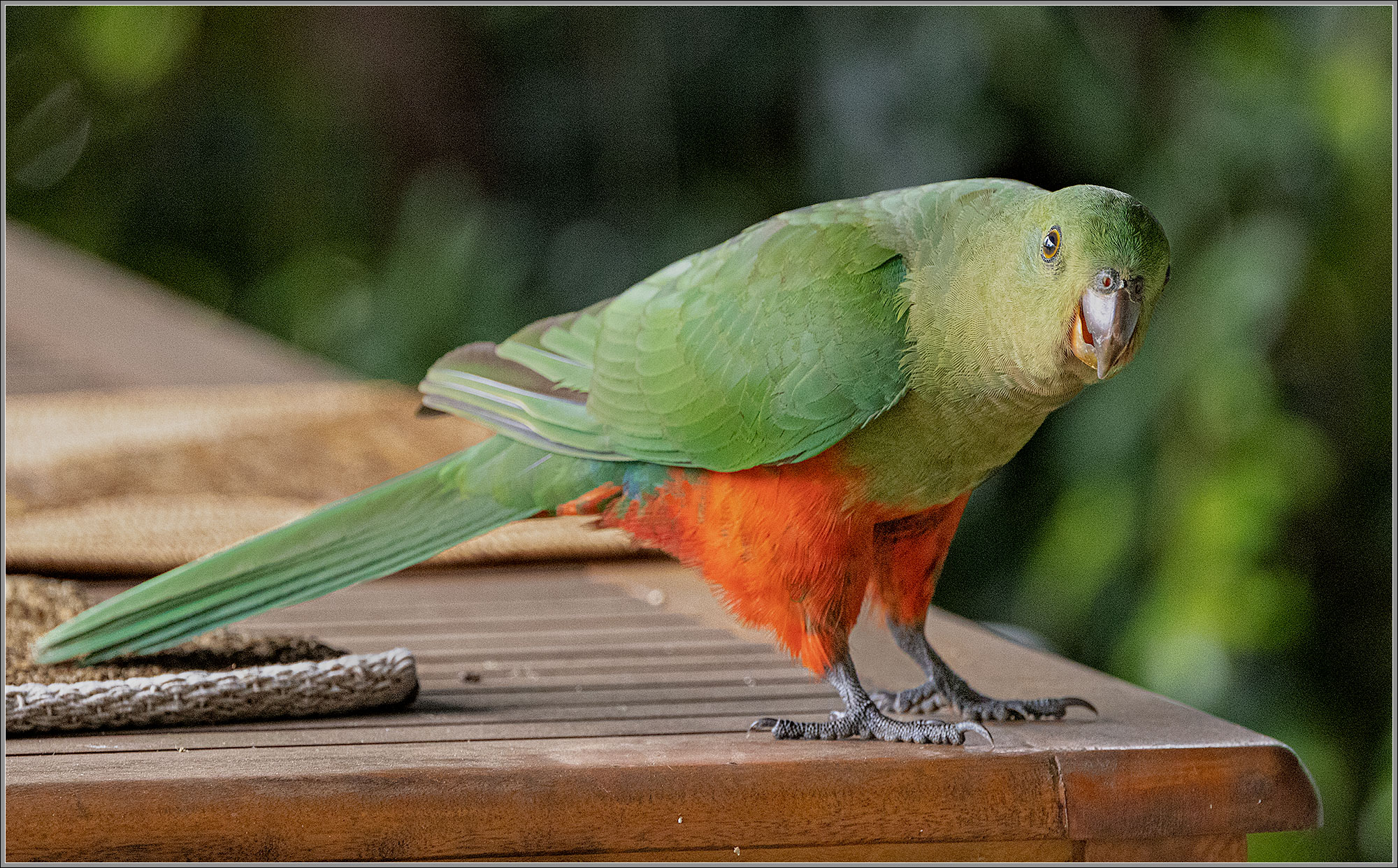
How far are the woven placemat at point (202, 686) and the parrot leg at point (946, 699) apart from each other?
2.45 feet

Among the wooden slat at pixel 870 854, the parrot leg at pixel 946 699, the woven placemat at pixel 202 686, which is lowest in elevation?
the wooden slat at pixel 870 854

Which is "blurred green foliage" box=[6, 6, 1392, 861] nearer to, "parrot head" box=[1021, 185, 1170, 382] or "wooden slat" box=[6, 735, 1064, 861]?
"parrot head" box=[1021, 185, 1170, 382]

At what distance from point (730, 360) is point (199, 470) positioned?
1.90m

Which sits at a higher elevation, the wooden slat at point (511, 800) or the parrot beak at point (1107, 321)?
the parrot beak at point (1107, 321)

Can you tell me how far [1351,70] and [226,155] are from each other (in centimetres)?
579

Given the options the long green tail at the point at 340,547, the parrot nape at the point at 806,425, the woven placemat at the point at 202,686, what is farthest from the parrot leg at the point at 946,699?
the woven placemat at the point at 202,686

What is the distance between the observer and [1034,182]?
4.81 meters

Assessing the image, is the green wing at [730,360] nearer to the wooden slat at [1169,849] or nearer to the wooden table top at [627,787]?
the wooden table top at [627,787]

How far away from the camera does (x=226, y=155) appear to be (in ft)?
24.1

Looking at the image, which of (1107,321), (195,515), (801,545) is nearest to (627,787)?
(801,545)

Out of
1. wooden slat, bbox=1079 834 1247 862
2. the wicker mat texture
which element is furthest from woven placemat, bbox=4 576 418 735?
wooden slat, bbox=1079 834 1247 862

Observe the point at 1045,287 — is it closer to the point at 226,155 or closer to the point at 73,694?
the point at 73,694

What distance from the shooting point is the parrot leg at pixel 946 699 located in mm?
1906

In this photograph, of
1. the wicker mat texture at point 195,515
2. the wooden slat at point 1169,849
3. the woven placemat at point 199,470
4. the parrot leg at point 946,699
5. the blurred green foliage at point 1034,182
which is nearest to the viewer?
the wooden slat at point 1169,849
